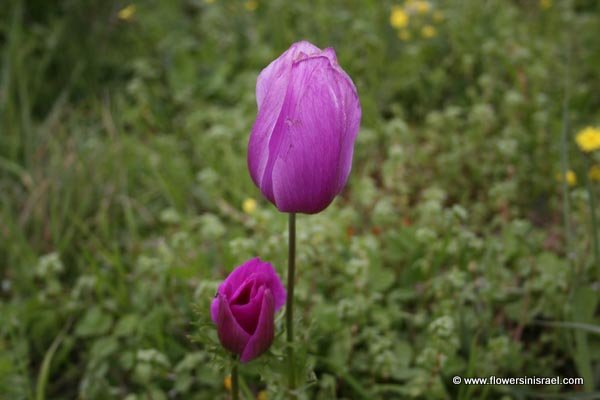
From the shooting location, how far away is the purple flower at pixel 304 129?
0.94m

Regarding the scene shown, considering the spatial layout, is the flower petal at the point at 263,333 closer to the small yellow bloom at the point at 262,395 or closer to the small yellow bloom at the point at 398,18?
the small yellow bloom at the point at 262,395

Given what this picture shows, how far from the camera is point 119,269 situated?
1810 mm

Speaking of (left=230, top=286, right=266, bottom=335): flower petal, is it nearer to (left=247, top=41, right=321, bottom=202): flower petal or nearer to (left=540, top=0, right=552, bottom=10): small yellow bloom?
(left=247, top=41, right=321, bottom=202): flower petal

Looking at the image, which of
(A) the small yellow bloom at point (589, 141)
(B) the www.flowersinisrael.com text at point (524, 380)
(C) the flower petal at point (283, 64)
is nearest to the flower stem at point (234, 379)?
(C) the flower petal at point (283, 64)

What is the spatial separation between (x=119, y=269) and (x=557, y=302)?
112 cm

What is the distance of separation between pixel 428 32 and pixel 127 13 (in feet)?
4.26

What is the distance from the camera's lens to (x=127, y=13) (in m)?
2.94

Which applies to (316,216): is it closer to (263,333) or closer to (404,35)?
(263,333)

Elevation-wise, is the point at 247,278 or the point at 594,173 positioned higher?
the point at 594,173

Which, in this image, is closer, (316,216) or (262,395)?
(262,395)

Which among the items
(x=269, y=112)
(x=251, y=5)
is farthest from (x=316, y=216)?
(x=251, y=5)

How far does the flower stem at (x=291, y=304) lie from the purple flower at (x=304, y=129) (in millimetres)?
Answer: 62

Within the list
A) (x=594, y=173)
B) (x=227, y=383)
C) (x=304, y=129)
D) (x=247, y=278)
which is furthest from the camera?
(x=594, y=173)

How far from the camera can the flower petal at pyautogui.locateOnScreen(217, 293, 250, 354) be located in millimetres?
1023
